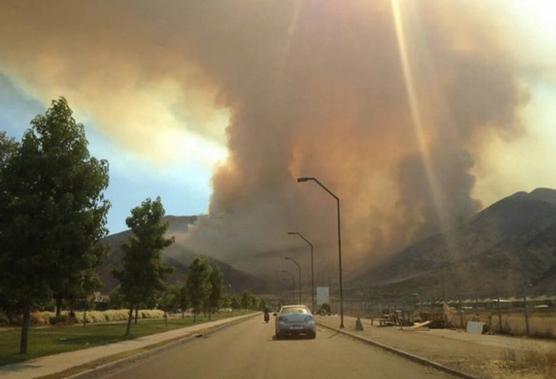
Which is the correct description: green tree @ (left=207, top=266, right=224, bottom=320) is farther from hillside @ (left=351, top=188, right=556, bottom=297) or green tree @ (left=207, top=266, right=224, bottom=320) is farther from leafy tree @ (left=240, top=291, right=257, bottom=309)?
leafy tree @ (left=240, top=291, right=257, bottom=309)

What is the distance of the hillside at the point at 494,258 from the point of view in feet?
408

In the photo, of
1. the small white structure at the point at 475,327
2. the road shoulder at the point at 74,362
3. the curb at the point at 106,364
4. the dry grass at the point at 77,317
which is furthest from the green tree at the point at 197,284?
the road shoulder at the point at 74,362

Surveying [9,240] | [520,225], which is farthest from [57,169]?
[520,225]

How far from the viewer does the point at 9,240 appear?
19328mm

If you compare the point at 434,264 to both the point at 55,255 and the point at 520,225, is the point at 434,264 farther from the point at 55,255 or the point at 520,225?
the point at 55,255

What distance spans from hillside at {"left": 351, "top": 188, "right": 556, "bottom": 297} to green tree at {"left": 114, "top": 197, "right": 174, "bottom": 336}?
70.1m

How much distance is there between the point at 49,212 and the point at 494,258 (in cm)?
13820

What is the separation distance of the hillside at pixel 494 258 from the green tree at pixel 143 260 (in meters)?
70.1

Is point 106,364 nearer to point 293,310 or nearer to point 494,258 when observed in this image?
point 293,310

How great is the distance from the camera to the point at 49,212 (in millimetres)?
19594

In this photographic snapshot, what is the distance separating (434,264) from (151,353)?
556ft

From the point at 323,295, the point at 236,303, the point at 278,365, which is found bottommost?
the point at 278,365

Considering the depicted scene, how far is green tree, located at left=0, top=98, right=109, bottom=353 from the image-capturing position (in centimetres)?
1939

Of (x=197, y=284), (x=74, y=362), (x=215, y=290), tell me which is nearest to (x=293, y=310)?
(x=74, y=362)
